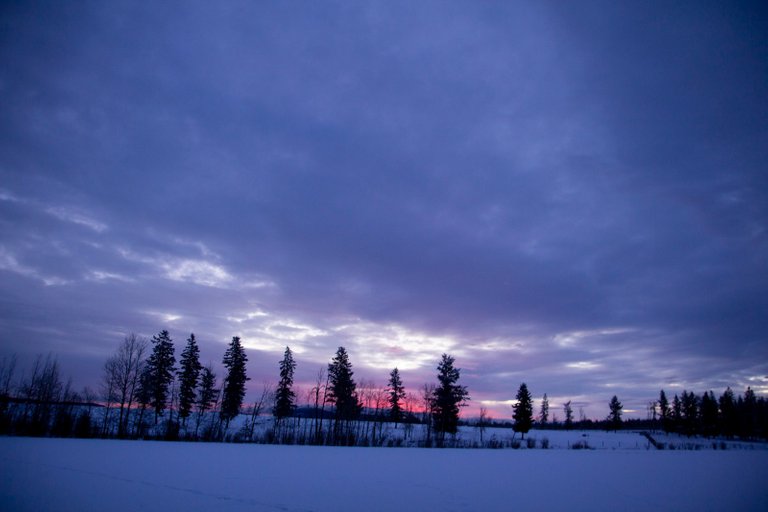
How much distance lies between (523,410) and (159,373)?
61.6 meters

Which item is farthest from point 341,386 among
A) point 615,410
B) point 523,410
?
point 615,410

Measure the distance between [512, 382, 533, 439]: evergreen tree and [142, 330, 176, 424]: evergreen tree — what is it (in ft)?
196

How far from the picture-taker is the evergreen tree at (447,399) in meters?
56.6

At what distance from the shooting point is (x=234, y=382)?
58.0 metres

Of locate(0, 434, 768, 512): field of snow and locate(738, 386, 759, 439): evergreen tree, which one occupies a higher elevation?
locate(0, 434, 768, 512): field of snow

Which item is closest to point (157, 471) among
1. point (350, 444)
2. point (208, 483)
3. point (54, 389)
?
point (208, 483)

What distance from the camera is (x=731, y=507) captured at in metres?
13.2

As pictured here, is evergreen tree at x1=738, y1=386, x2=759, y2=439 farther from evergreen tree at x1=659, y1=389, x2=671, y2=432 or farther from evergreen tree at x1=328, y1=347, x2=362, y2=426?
evergreen tree at x1=328, y1=347, x2=362, y2=426

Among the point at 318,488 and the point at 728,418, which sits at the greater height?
the point at 318,488

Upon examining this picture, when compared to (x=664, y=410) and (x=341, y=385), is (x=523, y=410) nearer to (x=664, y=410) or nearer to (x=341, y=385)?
(x=341, y=385)

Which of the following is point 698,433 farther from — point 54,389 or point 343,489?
point 54,389

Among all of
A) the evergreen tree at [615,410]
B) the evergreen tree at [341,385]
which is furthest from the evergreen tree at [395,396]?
the evergreen tree at [615,410]

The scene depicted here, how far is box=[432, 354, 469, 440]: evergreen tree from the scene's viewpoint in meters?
56.6

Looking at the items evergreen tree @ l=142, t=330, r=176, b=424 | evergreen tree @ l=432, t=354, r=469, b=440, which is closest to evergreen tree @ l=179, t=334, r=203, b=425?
evergreen tree @ l=142, t=330, r=176, b=424
